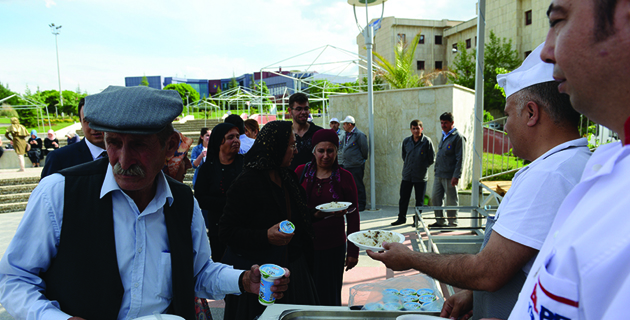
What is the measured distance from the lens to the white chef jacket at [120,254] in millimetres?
1205

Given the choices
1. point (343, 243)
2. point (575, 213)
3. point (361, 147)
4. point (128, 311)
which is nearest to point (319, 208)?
point (343, 243)

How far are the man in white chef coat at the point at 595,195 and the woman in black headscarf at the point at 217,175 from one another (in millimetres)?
3464

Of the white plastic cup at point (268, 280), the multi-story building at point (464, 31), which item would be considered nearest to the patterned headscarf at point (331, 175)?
the white plastic cup at point (268, 280)

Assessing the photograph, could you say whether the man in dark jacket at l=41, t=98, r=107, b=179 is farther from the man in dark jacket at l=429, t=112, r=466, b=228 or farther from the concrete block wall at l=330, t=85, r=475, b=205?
the concrete block wall at l=330, t=85, r=475, b=205

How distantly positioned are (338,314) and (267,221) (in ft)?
→ 3.29

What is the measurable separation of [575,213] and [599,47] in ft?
0.87

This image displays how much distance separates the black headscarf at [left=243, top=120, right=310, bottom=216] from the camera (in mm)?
2531

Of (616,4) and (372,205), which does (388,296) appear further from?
(372,205)

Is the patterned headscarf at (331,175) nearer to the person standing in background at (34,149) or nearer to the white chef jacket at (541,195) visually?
the white chef jacket at (541,195)

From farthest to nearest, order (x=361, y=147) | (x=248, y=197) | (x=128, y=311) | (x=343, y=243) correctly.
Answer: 1. (x=361, y=147)
2. (x=343, y=243)
3. (x=248, y=197)
4. (x=128, y=311)

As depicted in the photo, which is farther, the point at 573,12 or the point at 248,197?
the point at 248,197

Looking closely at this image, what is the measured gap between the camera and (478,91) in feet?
15.1

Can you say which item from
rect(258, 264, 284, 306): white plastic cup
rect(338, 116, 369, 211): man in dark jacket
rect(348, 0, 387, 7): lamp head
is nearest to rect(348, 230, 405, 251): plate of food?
rect(258, 264, 284, 306): white plastic cup

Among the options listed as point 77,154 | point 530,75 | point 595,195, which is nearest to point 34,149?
point 77,154
